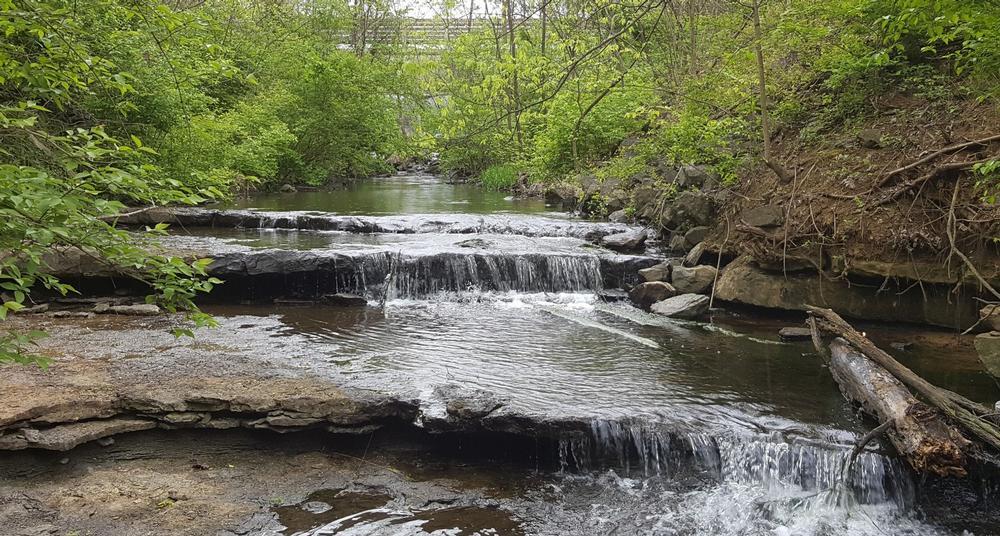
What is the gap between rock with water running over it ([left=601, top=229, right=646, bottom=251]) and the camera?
13.1 metres

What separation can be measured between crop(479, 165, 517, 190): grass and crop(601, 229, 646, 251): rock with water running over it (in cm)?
1374

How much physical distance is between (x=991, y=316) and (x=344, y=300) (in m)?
8.57

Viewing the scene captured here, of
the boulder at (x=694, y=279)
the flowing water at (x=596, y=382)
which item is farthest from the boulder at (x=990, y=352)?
the boulder at (x=694, y=279)

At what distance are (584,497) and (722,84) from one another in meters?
8.94

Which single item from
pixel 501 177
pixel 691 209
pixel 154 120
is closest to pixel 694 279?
pixel 691 209

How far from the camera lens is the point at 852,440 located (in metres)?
5.98

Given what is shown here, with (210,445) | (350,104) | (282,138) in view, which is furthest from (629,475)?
(350,104)

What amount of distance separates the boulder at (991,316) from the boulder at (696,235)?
455 cm

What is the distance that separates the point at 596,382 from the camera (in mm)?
7227

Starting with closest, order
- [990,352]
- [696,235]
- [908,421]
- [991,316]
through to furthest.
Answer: [908,421], [990,352], [991,316], [696,235]

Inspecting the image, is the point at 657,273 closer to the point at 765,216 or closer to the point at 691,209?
the point at 691,209

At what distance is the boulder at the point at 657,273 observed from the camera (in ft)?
38.0

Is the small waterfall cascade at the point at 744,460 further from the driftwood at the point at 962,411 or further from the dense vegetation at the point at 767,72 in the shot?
the dense vegetation at the point at 767,72

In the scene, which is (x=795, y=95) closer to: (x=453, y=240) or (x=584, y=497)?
(x=453, y=240)
